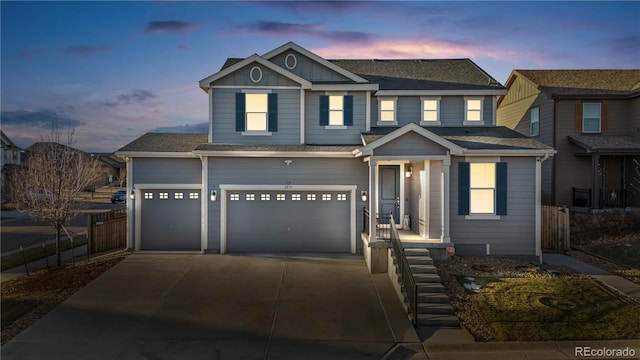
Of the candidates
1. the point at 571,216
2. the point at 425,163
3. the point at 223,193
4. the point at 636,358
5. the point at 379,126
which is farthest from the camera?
the point at 571,216

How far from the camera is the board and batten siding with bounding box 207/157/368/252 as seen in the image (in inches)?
506

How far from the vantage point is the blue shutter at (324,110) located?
13.6 metres

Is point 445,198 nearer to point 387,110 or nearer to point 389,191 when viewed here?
point 389,191

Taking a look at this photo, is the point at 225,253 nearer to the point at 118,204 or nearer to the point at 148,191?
the point at 148,191

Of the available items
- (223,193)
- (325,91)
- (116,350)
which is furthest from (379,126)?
(116,350)

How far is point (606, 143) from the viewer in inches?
693

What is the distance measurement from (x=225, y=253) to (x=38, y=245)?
335 inches

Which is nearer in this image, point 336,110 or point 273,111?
point 273,111

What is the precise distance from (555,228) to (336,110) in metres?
9.00

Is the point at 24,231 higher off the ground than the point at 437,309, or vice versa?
the point at 24,231

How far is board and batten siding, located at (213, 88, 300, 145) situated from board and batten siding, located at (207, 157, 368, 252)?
912 mm

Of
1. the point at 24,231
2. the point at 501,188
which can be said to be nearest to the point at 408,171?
the point at 501,188

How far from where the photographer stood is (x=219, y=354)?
251 inches

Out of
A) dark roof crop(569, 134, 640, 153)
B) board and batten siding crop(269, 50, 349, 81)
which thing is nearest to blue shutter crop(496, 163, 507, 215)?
board and batten siding crop(269, 50, 349, 81)
